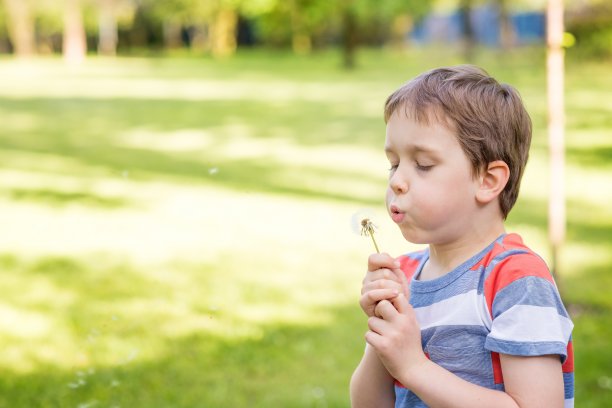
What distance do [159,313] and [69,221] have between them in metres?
3.32

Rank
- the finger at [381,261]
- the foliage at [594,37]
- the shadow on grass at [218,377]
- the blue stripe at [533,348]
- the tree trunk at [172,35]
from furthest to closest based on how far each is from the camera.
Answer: the tree trunk at [172,35] → the foliage at [594,37] → the shadow on grass at [218,377] → the finger at [381,261] → the blue stripe at [533,348]

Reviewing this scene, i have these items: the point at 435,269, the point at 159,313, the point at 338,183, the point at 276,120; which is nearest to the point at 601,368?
the point at 159,313

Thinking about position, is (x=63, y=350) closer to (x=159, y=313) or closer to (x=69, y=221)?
(x=159, y=313)

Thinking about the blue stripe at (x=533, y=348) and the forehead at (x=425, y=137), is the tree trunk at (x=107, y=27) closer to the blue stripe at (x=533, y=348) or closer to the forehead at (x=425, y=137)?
the forehead at (x=425, y=137)

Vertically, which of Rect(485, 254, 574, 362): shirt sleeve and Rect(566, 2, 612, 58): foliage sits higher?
Rect(485, 254, 574, 362): shirt sleeve

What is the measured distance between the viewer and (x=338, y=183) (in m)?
11.3

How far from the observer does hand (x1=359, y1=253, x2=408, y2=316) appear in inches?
61.5

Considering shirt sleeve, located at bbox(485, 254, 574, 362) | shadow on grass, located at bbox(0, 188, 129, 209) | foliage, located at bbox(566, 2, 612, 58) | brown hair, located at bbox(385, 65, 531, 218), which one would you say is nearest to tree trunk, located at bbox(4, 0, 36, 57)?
foliage, located at bbox(566, 2, 612, 58)

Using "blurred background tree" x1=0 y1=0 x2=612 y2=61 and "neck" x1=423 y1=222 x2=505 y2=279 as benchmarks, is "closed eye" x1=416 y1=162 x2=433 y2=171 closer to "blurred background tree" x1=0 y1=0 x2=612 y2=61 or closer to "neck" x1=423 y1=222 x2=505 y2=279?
"neck" x1=423 y1=222 x2=505 y2=279

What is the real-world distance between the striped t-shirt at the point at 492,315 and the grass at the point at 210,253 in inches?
45.3

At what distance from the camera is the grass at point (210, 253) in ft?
16.3

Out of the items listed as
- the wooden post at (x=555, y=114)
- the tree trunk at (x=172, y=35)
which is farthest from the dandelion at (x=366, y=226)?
the tree trunk at (x=172, y=35)

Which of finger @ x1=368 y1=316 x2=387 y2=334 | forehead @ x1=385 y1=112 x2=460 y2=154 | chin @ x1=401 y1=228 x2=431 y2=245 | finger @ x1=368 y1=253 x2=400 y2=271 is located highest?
forehead @ x1=385 y1=112 x2=460 y2=154

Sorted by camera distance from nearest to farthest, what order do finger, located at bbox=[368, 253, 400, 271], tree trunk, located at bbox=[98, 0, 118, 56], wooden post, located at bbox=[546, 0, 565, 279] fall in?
finger, located at bbox=[368, 253, 400, 271], wooden post, located at bbox=[546, 0, 565, 279], tree trunk, located at bbox=[98, 0, 118, 56]
